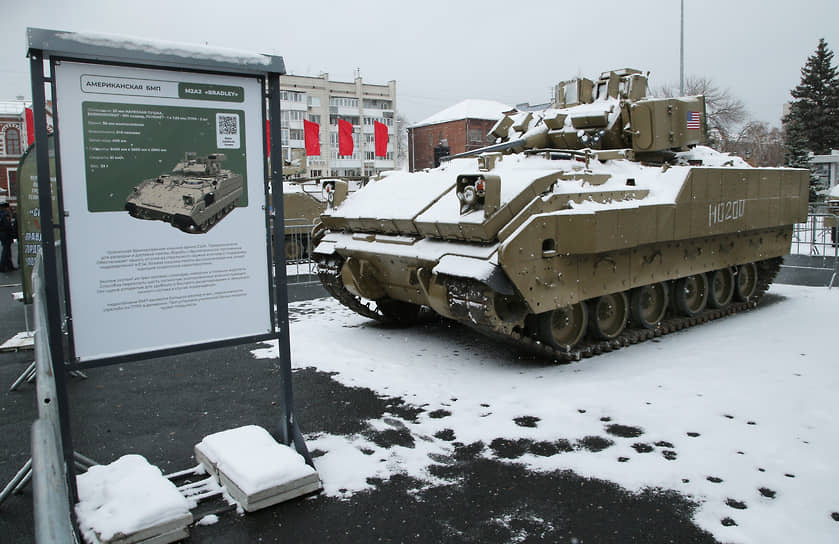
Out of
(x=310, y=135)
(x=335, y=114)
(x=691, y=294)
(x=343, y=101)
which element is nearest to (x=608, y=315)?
(x=691, y=294)

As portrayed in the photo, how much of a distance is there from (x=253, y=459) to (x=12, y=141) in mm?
56820

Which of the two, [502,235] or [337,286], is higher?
[502,235]

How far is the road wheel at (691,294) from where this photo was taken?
8.57 metres

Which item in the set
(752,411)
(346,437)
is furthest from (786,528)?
(346,437)

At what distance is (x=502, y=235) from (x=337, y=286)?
10.0ft

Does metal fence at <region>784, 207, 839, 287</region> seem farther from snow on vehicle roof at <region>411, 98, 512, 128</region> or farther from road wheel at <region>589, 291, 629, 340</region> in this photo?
snow on vehicle roof at <region>411, 98, 512, 128</region>

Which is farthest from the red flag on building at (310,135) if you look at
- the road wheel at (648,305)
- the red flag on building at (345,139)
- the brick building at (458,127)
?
the brick building at (458,127)

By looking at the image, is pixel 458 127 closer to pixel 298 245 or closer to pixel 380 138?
pixel 380 138

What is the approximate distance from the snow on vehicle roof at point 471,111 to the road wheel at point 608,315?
45472 mm

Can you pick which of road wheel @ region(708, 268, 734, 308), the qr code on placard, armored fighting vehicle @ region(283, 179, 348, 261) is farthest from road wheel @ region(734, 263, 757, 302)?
armored fighting vehicle @ region(283, 179, 348, 261)

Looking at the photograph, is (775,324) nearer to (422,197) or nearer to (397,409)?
(422,197)

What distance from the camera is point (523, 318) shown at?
6.55 meters

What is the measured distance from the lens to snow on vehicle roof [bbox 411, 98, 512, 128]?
52750 millimetres

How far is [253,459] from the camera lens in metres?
4.26
